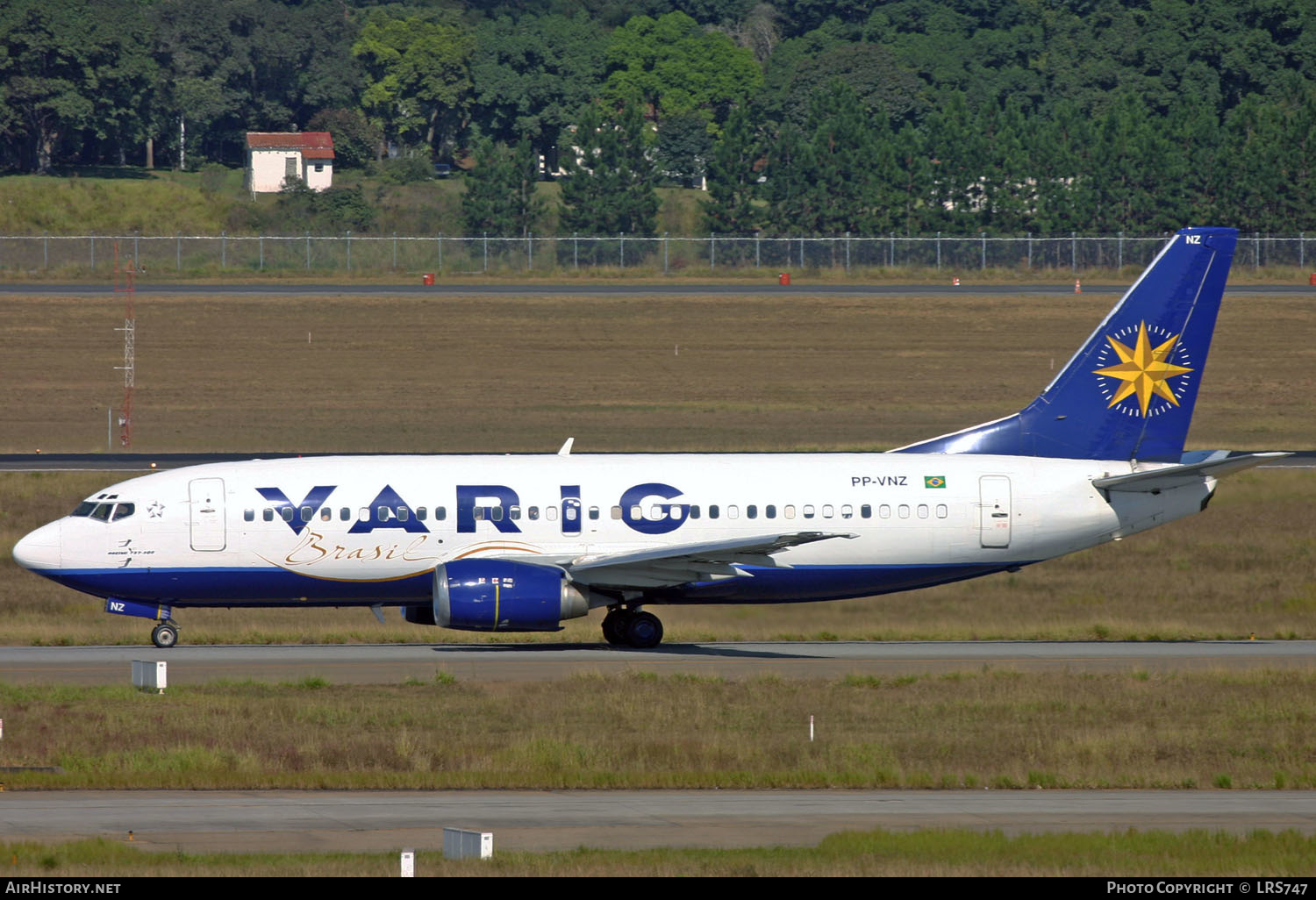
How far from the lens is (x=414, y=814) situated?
21.9 metres

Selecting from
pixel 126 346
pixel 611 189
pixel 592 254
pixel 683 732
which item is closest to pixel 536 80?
pixel 611 189

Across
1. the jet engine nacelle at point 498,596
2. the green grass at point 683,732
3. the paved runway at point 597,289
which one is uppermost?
the paved runway at point 597,289

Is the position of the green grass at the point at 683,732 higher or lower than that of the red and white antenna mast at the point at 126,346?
lower

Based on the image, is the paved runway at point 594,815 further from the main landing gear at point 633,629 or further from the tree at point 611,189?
the tree at point 611,189

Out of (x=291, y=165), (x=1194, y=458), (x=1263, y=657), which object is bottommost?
(x=1263, y=657)

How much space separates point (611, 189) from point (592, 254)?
13321mm

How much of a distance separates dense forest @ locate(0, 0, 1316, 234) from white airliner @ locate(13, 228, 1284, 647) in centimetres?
8243

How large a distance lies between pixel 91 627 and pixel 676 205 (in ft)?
310

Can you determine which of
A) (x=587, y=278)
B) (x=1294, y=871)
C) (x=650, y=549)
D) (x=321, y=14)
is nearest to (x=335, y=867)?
(x=1294, y=871)

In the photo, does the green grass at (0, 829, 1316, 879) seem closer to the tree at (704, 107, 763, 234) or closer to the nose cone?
the nose cone

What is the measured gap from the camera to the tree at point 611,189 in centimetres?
12138

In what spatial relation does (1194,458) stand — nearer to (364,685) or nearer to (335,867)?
(364,685)

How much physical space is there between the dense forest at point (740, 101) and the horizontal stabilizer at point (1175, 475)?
82.7 metres

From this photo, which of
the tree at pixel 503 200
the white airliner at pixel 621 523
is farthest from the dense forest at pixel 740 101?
the white airliner at pixel 621 523
